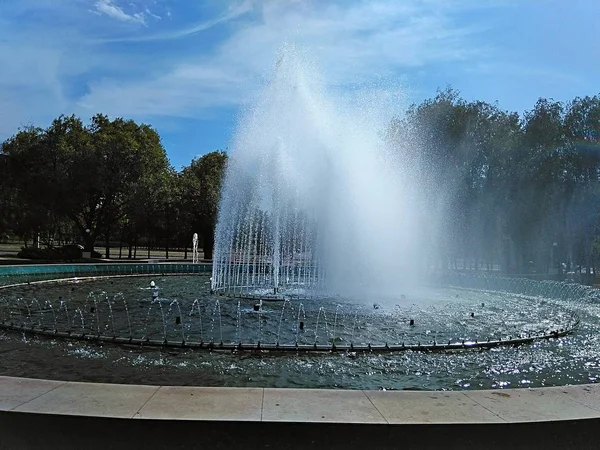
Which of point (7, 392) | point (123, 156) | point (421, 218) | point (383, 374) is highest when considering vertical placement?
point (123, 156)

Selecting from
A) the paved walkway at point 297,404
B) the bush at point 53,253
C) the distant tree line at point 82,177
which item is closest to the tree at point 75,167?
the distant tree line at point 82,177

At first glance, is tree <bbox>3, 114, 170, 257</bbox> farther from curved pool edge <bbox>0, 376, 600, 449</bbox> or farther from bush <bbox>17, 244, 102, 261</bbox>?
curved pool edge <bbox>0, 376, 600, 449</bbox>

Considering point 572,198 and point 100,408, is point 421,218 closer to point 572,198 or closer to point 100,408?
point 572,198


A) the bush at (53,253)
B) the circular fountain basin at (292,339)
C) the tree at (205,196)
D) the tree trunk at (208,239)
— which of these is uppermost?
the tree at (205,196)

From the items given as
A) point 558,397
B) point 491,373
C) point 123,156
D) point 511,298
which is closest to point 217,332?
point 491,373

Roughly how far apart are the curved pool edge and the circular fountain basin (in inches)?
83.3

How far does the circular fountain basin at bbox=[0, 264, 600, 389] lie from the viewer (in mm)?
6598

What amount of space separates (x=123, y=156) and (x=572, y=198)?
30.4 meters

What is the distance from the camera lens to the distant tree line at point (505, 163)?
33.7 meters

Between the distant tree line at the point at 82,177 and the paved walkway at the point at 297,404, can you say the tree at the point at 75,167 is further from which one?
the paved walkway at the point at 297,404

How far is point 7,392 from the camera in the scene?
422cm

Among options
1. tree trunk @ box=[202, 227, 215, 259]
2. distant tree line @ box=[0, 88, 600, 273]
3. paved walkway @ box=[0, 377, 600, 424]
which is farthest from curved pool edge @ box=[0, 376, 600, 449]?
tree trunk @ box=[202, 227, 215, 259]

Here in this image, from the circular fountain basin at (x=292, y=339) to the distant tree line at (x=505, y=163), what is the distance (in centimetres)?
1923

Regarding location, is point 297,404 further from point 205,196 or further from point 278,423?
point 205,196
